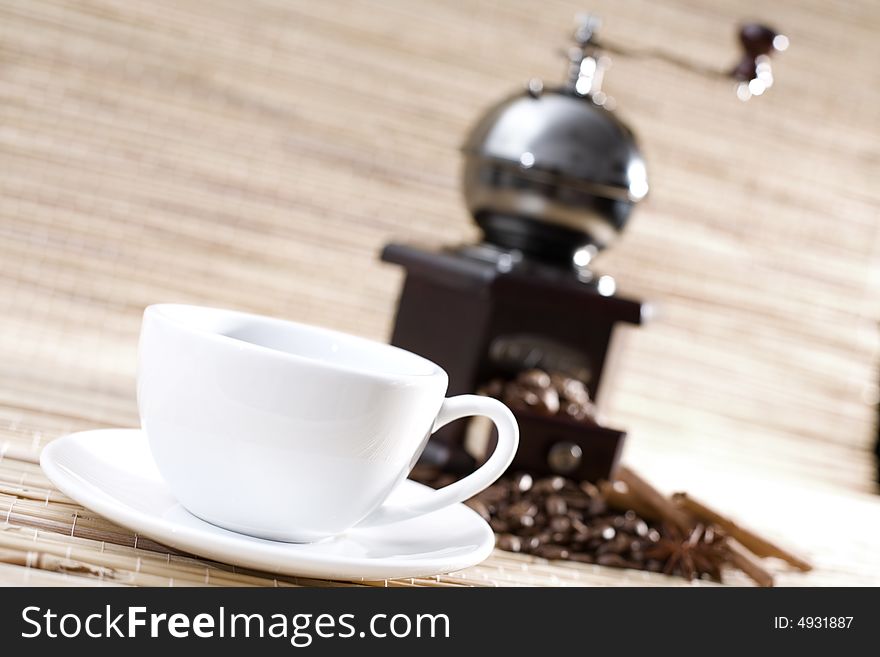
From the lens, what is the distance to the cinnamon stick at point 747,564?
0.87 meters

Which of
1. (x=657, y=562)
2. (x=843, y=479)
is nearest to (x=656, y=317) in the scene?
(x=657, y=562)

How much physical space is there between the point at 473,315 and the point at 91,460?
486 millimetres

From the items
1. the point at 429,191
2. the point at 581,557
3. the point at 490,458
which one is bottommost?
the point at 581,557

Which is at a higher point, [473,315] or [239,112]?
[239,112]

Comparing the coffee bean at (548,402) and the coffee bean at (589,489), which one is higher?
the coffee bean at (548,402)

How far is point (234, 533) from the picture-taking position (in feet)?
2.09

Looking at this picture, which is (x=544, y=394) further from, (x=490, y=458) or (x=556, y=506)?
(x=490, y=458)

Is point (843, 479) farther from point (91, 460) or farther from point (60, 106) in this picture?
point (91, 460)

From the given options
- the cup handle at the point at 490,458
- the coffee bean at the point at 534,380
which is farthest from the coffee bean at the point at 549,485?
the cup handle at the point at 490,458

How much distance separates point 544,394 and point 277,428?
0.48 meters

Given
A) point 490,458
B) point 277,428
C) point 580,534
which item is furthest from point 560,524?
point 277,428

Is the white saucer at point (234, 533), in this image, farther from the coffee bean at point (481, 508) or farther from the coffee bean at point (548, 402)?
the coffee bean at point (548, 402)

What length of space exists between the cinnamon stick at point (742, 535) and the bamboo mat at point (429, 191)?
0.98 feet

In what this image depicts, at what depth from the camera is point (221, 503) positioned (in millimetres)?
624
